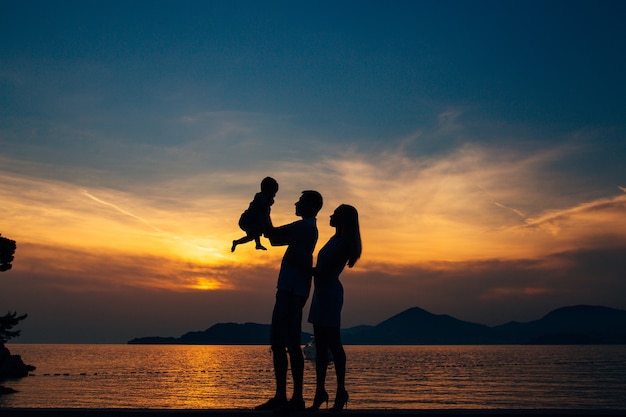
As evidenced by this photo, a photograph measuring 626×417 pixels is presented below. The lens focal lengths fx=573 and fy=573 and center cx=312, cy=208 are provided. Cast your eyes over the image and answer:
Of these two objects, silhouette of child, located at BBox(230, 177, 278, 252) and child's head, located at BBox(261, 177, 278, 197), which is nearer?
silhouette of child, located at BBox(230, 177, 278, 252)

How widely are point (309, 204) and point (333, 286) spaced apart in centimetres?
112

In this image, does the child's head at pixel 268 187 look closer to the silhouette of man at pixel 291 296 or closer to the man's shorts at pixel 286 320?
the silhouette of man at pixel 291 296

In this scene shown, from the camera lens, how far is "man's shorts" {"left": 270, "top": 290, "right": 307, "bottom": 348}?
6.80 meters

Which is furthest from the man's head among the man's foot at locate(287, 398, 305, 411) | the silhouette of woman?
the man's foot at locate(287, 398, 305, 411)

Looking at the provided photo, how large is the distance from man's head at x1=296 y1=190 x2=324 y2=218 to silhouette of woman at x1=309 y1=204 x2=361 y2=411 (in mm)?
300

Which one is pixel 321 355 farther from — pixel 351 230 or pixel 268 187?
pixel 268 187

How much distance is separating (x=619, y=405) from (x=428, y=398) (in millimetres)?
16807

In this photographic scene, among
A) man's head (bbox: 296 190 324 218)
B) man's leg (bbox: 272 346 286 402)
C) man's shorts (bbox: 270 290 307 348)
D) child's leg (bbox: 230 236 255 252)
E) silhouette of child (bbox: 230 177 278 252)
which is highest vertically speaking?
man's head (bbox: 296 190 324 218)

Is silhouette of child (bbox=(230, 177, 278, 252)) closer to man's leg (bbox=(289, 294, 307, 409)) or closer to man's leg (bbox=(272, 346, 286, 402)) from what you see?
man's leg (bbox=(289, 294, 307, 409))

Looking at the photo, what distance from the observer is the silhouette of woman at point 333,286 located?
7.30 metres

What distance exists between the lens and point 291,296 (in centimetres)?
693

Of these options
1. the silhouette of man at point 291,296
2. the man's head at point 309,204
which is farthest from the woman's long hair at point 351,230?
the silhouette of man at point 291,296

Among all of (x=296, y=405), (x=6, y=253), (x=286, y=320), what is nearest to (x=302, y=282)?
(x=286, y=320)

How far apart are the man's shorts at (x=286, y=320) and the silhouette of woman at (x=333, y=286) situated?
43 cm
